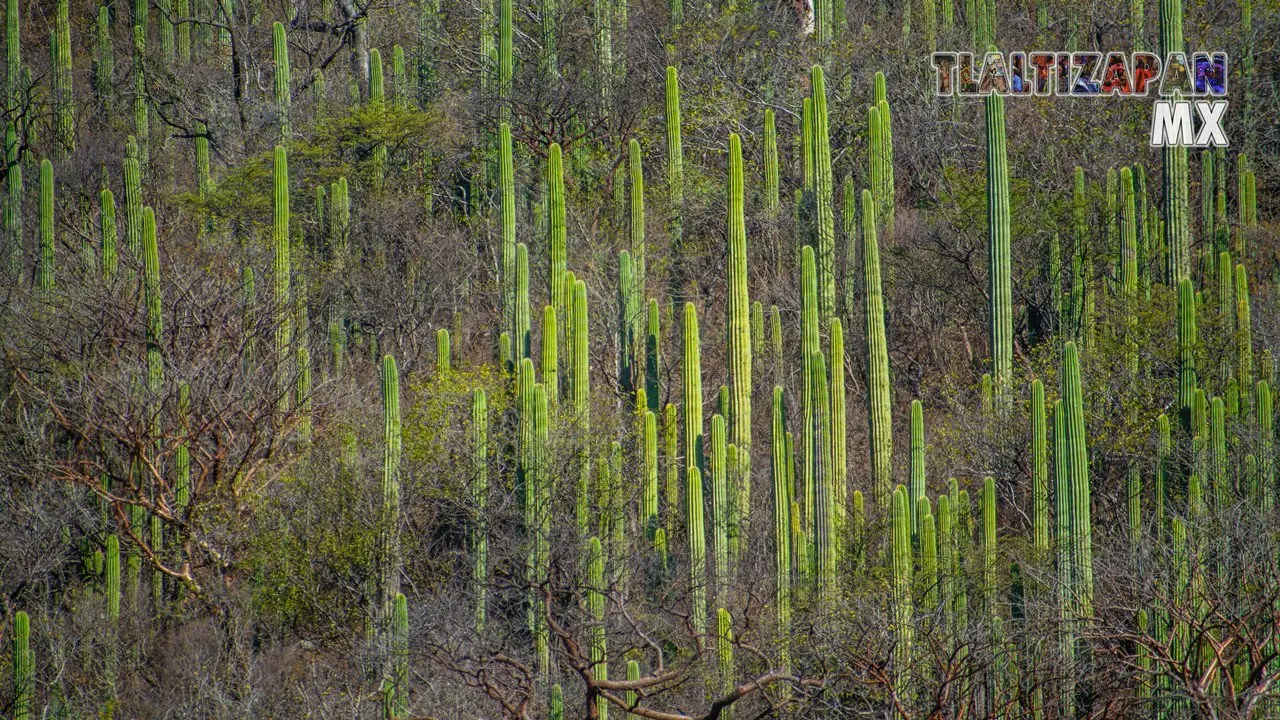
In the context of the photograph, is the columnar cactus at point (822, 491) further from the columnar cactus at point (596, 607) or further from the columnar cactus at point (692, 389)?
the columnar cactus at point (596, 607)

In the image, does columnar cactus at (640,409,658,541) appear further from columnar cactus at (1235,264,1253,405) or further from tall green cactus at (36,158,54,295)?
tall green cactus at (36,158,54,295)

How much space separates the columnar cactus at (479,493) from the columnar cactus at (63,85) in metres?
12.5

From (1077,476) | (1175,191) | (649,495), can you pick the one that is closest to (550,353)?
(649,495)

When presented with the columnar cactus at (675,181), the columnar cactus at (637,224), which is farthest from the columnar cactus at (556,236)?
the columnar cactus at (675,181)

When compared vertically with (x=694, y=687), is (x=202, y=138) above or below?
above

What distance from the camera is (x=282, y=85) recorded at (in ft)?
85.1

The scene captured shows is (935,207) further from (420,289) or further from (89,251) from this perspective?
(89,251)

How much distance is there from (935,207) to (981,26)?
4580mm

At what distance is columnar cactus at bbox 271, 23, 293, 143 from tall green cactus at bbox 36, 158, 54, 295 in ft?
12.2

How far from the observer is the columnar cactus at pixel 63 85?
28484 millimetres

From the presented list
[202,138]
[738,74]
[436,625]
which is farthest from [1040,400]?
[202,138]

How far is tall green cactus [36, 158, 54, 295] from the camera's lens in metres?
22.9

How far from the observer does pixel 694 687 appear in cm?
1673

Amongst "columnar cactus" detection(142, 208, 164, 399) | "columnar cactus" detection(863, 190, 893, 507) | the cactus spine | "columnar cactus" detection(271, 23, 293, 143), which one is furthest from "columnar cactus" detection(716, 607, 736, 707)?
→ "columnar cactus" detection(271, 23, 293, 143)
